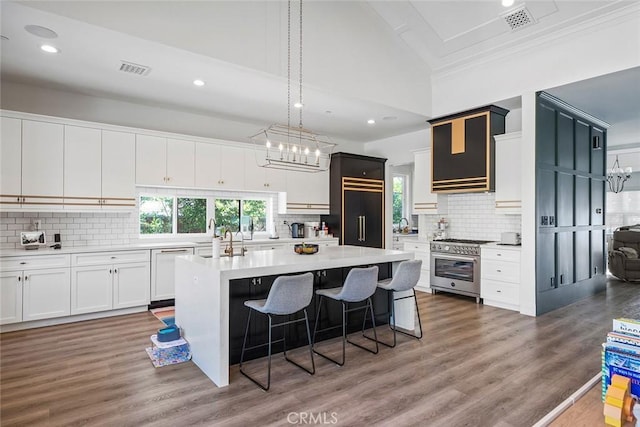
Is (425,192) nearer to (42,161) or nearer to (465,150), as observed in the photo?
(465,150)

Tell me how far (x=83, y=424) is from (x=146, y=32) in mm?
3220

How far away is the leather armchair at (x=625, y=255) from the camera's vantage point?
7.22 m

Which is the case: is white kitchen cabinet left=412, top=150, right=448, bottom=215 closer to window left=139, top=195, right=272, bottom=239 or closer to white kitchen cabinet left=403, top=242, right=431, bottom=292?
white kitchen cabinet left=403, top=242, right=431, bottom=292

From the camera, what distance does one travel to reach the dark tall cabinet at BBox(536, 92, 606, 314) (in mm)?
4938

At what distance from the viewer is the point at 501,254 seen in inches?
206

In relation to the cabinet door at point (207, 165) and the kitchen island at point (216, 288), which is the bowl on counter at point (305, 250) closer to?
the kitchen island at point (216, 288)

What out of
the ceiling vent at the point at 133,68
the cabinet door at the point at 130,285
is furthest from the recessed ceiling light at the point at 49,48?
the cabinet door at the point at 130,285

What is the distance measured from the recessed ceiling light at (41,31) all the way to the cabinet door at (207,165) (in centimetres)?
248

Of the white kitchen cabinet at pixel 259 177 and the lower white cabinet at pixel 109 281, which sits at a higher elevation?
the white kitchen cabinet at pixel 259 177

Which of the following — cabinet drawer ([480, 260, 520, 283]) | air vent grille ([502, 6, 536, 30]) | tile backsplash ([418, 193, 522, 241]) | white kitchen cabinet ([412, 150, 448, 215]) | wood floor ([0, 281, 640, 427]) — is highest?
air vent grille ([502, 6, 536, 30])

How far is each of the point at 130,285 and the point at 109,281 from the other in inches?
10.3

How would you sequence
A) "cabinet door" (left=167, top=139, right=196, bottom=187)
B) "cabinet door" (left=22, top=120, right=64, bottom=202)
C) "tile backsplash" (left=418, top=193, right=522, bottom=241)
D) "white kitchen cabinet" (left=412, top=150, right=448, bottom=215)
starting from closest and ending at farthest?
"cabinet door" (left=22, top=120, right=64, bottom=202) → "cabinet door" (left=167, top=139, right=196, bottom=187) → "tile backsplash" (left=418, top=193, right=522, bottom=241) → "white kitchen cabinet" (left=412, top=150, right=448, bottom=215)

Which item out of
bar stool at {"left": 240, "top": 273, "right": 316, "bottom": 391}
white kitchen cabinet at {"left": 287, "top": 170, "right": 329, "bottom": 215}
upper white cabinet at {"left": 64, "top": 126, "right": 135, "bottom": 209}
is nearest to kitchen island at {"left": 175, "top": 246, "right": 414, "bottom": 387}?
bar stool at {"left": 240, "top": 273, "right": 316, "bottom": 391}

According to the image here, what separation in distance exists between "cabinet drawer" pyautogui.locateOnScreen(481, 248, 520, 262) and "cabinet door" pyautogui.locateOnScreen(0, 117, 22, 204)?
6176 mm
